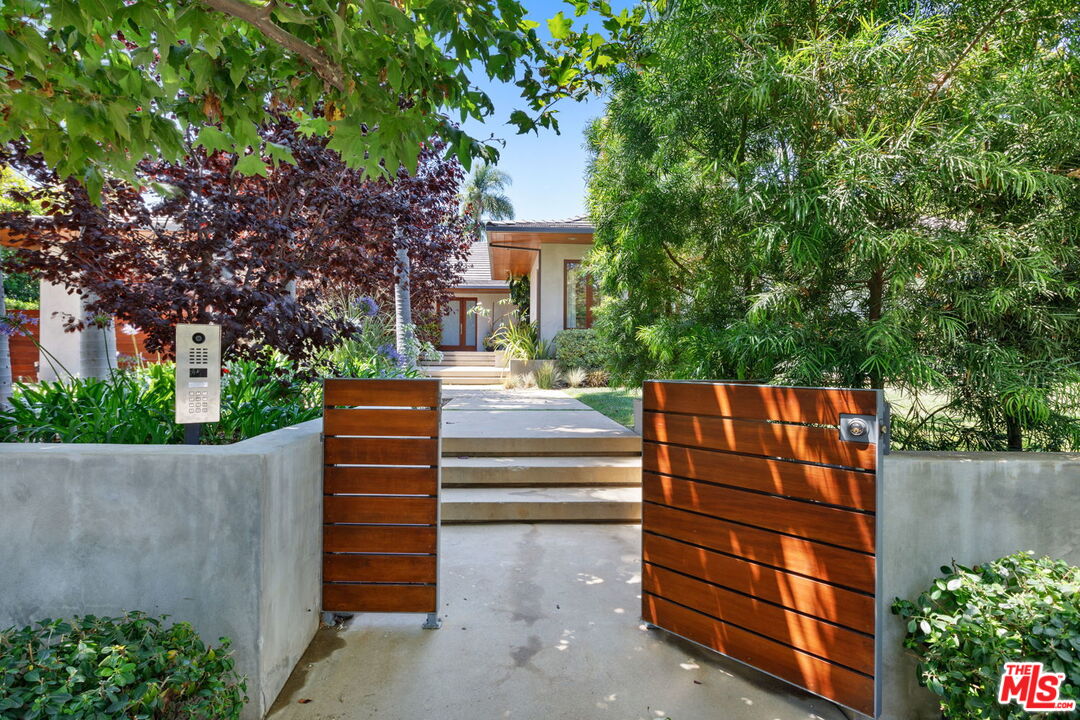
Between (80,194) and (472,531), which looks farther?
(472,531)

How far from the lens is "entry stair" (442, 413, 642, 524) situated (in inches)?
178

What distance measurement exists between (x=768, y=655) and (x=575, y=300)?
10.2 metres

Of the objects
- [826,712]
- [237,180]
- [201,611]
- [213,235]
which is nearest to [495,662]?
[201,611]

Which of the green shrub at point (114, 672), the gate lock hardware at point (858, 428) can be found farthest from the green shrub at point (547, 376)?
the green shrub at point (114, 672)

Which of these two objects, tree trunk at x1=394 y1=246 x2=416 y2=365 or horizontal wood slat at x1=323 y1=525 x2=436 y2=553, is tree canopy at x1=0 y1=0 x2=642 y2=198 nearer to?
horizontal wood slat at x1=323 y1=525 x2=436 y2=553

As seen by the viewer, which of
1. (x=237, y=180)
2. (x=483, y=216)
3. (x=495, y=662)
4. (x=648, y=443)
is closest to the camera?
(x=495, y=662)

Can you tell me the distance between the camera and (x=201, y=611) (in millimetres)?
2049

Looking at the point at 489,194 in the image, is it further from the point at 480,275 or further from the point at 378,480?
the point at 378,480

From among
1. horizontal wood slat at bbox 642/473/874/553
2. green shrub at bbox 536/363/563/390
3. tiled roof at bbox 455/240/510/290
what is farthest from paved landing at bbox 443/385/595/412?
tiled roof at bbox 455/240/510/290

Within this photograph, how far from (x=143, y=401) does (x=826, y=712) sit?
378 centimetres

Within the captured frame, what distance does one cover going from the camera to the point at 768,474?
2369mm

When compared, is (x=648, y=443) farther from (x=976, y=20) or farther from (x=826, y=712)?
(x=976, y=20)

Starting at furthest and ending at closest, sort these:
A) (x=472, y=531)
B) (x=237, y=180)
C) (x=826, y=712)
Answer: (x=472, y=531) → (x=237, y=180) → (x=826, y=712)

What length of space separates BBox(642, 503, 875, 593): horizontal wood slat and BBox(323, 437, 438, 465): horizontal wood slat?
128 centimetres
